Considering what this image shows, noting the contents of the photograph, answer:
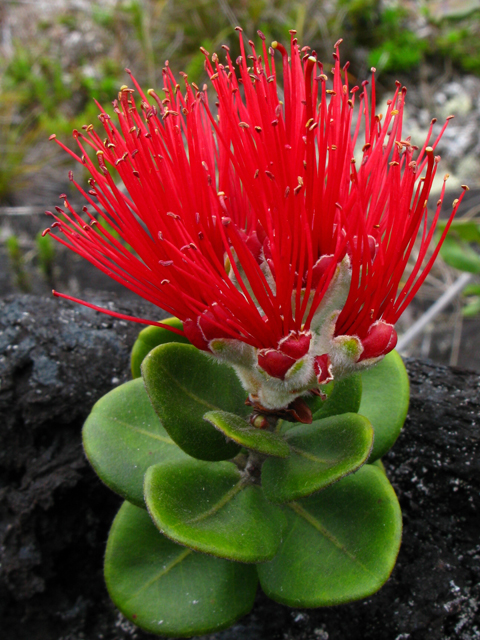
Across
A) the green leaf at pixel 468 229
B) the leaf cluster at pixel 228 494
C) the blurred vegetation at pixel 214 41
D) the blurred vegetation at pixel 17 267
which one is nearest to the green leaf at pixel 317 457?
the leaf cluster at pixel 228 494

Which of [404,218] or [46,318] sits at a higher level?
[404,218]

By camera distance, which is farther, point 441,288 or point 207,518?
point 441,288

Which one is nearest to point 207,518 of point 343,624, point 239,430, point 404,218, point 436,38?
point 239,430

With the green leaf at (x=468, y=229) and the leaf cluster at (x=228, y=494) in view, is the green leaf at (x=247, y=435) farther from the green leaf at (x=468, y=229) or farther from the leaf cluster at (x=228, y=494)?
the green leaf at (x=468, y=229)

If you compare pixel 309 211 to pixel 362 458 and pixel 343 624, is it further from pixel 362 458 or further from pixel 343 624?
pixel 343 624

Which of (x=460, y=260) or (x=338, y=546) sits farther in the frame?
(x=460, y=260)

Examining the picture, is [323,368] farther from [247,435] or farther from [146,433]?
[146,433]

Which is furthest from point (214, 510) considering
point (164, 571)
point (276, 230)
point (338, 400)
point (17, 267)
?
point (17, 267)
